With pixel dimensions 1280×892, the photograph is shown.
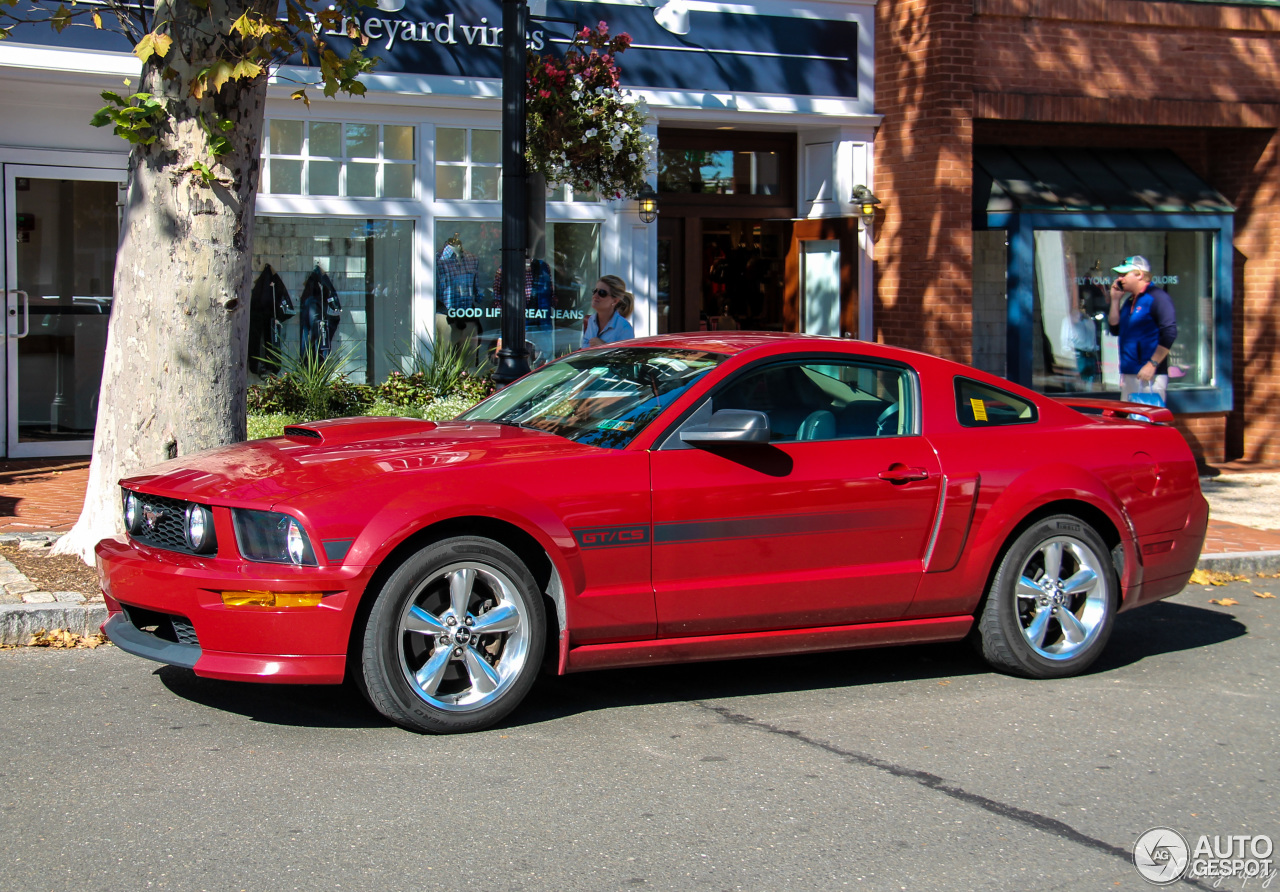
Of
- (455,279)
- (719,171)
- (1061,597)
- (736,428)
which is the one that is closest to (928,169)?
(719,171)

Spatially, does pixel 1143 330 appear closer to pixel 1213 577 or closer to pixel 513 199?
pixel 1213 577

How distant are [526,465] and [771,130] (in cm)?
954

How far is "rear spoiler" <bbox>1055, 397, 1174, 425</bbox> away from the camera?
6512 mm

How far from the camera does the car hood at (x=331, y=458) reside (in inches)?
187

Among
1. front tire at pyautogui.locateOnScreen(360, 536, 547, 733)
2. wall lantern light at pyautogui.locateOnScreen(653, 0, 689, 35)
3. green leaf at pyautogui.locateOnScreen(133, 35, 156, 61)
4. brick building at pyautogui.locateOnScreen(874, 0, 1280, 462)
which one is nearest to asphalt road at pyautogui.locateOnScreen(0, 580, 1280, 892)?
front tire at pyautogui.locateOnScreen(360, 536, 547, 733)

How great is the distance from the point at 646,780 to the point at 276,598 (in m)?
1.44

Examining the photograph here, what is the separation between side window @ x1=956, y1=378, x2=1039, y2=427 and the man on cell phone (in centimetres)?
494

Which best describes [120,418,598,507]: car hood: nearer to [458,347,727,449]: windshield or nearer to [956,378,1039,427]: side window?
[458,347,727,449]: windshield

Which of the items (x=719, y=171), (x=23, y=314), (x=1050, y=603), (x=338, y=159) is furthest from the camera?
(x=719, y=171)

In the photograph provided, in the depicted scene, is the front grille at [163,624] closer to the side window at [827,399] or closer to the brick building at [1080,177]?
the side window at [827,399]

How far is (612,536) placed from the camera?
5000mm

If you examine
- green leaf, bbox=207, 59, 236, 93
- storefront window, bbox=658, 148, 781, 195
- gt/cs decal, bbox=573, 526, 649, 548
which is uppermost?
storefront window, bbox=658, 148, 781, 195

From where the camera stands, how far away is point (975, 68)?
12844mm

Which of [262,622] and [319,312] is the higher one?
[319,312]
